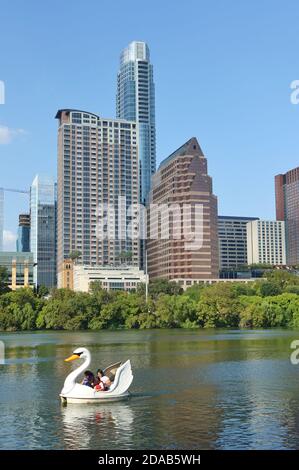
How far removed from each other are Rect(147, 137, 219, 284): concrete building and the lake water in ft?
444

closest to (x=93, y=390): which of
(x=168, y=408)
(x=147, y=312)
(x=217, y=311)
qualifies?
(x=168, y=408)

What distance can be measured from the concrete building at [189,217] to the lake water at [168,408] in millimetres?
135213

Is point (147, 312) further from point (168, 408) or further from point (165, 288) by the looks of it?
point (168, 408)

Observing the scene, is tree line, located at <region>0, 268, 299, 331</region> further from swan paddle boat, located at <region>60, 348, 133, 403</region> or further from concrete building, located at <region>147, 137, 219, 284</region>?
swan paddle boat, located at <region>60, 348, 133, 403</region>

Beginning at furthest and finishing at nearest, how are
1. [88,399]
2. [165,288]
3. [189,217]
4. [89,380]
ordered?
1. [189,217]
2. [165,288]
3. [89,380]
4. [88,399]

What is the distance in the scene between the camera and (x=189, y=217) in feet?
606

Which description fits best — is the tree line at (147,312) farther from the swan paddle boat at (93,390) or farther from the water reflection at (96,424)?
the water reflection at (96,424)

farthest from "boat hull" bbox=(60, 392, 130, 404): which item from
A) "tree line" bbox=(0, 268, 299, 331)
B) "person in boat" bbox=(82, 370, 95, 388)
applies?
"tree line" bbox=(0, 268, 299, 331)

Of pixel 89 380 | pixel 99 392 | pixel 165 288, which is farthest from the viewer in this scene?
pixel 165 288

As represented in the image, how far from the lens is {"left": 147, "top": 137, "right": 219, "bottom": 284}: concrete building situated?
185000 mm

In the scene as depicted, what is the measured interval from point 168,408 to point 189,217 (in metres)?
157

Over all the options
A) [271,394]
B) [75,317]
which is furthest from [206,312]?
[271,394]
